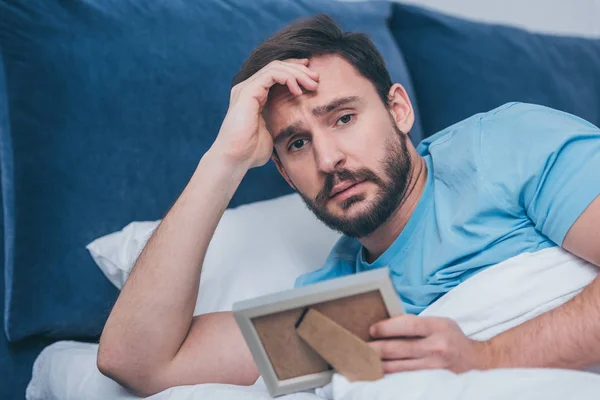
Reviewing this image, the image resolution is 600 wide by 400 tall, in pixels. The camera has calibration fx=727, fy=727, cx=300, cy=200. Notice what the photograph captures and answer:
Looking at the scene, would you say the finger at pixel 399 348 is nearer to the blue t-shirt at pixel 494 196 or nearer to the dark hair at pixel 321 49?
the blue t-shirt at pixel 494 196

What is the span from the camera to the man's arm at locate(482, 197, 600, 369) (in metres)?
0.91

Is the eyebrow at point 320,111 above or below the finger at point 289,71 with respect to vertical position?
below

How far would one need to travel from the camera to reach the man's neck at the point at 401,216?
1240 millimetres

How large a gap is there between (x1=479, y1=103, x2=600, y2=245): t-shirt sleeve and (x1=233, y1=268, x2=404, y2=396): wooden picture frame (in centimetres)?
33

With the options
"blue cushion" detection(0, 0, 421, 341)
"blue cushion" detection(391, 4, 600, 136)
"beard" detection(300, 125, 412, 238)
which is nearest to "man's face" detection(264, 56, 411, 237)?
"beard" detection(300, 125, 412, 238)

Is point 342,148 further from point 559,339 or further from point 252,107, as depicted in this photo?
point 559,339

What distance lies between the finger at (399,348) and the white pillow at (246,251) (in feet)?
1.54

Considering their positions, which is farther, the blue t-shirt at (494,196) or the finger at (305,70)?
the finger at (305,70)

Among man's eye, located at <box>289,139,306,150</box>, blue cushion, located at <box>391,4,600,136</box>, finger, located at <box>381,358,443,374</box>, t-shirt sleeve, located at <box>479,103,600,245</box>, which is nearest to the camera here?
finger, located at <box>381,358,443,374</box>

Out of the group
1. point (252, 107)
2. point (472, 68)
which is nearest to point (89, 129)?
point (252, 107)

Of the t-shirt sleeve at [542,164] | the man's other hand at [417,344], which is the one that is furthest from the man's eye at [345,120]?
the man's other hand at [417,344]

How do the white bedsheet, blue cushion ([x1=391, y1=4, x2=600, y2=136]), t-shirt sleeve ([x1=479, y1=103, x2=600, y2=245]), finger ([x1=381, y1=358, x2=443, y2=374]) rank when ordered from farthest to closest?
blue cushion ([x1=391, y1=4, x2=600, y2=136]) → t-shirt sleeve ([x1=479, y1=103, x2=600, y2=245]) → finger ([x1=381, y1=358, x2=443, y2=374]) → the white bedsheet

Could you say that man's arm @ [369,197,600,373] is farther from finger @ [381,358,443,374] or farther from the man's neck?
the man's neck

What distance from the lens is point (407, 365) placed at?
2.78 ft
